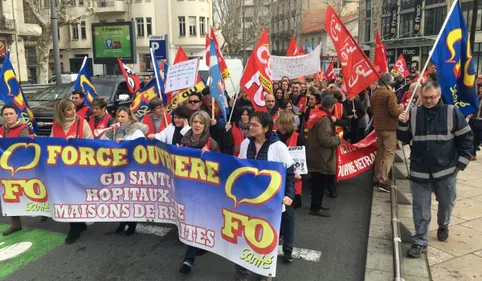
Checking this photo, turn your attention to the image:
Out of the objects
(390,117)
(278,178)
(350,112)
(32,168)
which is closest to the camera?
(278,178)

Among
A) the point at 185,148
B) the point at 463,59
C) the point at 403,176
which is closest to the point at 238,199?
the point at 185,148

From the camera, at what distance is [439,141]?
14.0 ft

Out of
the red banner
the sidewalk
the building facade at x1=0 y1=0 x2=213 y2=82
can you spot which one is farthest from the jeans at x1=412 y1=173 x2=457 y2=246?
the building facade at x1=0 y1=0 x2=213 y2=82

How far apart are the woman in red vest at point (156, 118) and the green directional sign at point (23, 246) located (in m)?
1.83

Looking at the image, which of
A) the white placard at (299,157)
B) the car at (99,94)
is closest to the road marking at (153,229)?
the white placard at (299,157)

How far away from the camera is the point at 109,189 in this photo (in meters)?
4.85

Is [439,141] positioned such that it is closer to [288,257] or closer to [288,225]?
[288,225]

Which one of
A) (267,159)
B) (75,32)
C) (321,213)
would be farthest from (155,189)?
(75,32)

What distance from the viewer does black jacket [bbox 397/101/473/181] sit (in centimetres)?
422

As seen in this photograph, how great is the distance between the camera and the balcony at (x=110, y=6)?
1769 inches

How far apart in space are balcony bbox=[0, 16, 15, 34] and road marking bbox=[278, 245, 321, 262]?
1087 inches

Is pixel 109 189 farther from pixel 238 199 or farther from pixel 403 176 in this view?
pixel 403 176

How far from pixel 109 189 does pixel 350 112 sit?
5.18 m

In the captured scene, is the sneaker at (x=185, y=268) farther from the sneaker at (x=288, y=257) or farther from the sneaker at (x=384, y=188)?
the sneaker at (x=384, y=188)
